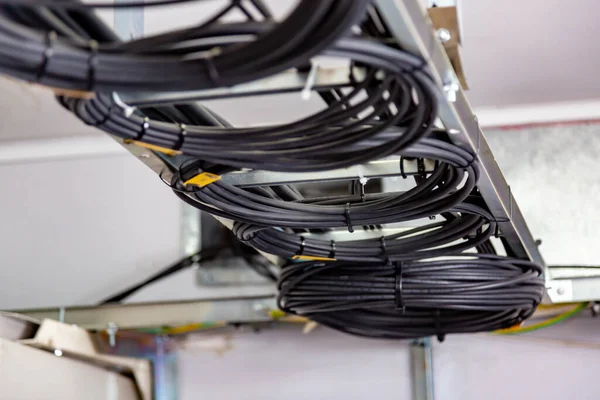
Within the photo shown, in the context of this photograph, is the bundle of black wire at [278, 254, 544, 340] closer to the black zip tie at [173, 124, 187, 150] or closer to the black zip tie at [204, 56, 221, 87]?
the black zip tie at [173, 124, 187, 150]

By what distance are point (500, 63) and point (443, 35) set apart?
985 mm

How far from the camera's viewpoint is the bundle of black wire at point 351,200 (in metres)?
0.90

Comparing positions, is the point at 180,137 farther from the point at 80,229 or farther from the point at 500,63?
the point at 80,229

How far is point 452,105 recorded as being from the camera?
32.0 inches

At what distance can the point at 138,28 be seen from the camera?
2.54 ft

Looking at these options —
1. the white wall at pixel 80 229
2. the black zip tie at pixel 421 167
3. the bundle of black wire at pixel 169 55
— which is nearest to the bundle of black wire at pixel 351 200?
the black zip tie at pixel 421 167

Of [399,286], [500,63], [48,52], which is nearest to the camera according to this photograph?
→ [48,52]

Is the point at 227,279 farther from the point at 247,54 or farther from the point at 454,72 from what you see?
the point at 247,54

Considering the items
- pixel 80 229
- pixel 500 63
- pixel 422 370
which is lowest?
pixel 422 370

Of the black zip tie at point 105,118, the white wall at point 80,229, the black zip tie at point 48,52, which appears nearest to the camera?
the black zip tie at point 48,52

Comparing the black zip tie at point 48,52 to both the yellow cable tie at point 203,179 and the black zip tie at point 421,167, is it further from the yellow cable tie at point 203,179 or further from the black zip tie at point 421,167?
the black zip tie at point 421,167

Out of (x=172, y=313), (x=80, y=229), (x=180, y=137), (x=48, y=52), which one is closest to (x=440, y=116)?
(x=180, y=137)

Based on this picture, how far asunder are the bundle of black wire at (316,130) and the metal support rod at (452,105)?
0.03 meters

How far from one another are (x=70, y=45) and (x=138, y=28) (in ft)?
0.49
